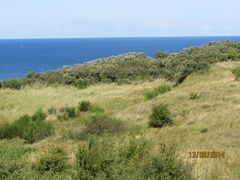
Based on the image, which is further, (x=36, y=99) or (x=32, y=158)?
(x=36, y=99)

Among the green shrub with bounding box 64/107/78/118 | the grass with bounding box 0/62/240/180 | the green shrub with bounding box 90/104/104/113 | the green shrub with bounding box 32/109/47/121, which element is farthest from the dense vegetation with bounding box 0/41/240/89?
the green shrub with bounding box 32/109/47/121

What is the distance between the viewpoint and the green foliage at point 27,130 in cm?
1564

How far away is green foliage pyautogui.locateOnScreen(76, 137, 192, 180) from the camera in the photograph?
26.6 ft

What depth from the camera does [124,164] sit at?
884cm

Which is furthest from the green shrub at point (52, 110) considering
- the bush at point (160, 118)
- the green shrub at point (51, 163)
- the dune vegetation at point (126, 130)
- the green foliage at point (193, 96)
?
the green shrub at point (51, 163)

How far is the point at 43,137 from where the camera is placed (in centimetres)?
1566

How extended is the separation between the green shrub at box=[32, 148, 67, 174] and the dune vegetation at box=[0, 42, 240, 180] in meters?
0.03

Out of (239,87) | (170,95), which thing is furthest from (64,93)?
(239,87)

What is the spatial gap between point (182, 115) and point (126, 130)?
2905 mm

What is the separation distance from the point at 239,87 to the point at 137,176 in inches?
545

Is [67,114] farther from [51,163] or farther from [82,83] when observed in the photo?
[82,83]

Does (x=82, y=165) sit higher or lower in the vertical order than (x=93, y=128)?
higher

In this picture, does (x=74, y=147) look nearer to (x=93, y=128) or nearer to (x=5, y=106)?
(x=93, y=128)

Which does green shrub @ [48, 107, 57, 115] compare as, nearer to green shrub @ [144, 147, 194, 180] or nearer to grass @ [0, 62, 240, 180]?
grass @ [0, 62, 240, 180]
